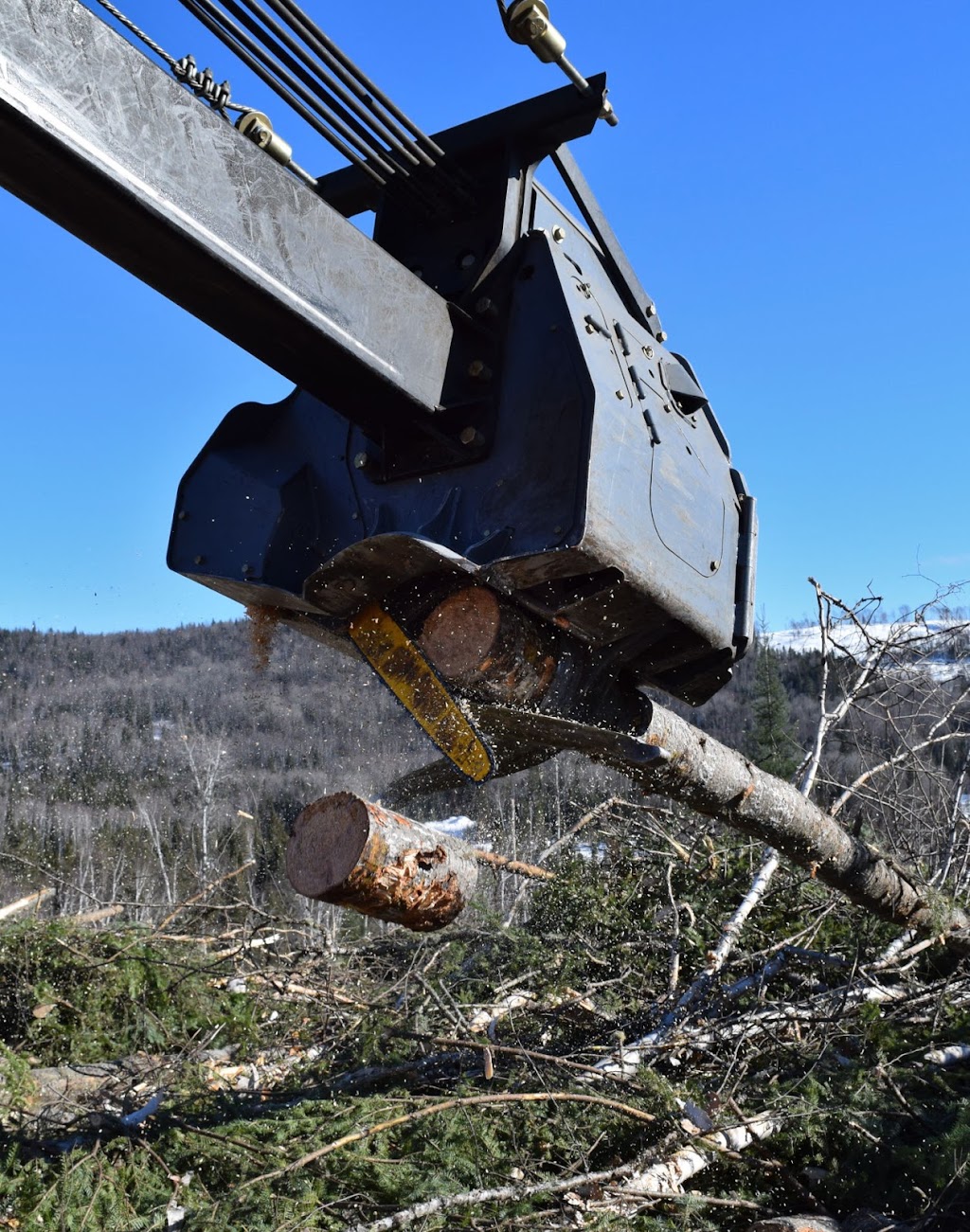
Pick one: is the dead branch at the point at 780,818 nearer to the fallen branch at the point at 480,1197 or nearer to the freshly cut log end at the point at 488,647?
the freshly cut log end at the point at 488,647

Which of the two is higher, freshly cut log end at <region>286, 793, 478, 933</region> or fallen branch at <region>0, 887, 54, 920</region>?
freshly cut log end at <region>286, 793, 478, 933</region>

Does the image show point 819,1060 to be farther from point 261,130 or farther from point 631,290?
point 261,130

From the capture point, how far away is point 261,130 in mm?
2758

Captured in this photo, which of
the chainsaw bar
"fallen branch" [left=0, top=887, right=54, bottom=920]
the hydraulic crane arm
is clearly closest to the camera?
the hydraulic crane arm

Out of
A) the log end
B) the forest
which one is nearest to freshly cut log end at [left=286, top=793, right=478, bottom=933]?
the log end

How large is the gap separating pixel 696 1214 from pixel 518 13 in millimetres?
Result: 3674

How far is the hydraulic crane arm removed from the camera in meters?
1.98

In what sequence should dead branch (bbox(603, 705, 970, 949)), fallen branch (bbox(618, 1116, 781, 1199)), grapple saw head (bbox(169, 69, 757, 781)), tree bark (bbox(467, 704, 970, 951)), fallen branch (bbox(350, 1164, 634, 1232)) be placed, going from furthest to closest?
1. fallen branch (bbox(618, 1116, 781, 1199))
2. dead branch (bbox(603, 705, 970, 949))
3. fallen branch (bbox(350, 1164, 634, 1232))
4. tree bark (bbox(467, 704, 970, 951))
5. grapple saw head (bbox(169, 69, 757, 781))

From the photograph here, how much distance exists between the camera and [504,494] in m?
2.56

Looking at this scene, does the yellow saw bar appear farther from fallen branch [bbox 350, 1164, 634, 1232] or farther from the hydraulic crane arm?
fallen branch [bbox 350, 1164, 634, 1232]

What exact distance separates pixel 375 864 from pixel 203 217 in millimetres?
1814

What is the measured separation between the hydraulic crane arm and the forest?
3.72 ft

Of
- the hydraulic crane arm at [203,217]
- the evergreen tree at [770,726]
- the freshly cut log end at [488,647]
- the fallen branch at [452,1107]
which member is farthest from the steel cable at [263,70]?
the evergreen tree at [770,726]

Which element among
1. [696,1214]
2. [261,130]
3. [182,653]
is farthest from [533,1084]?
[182,653]
